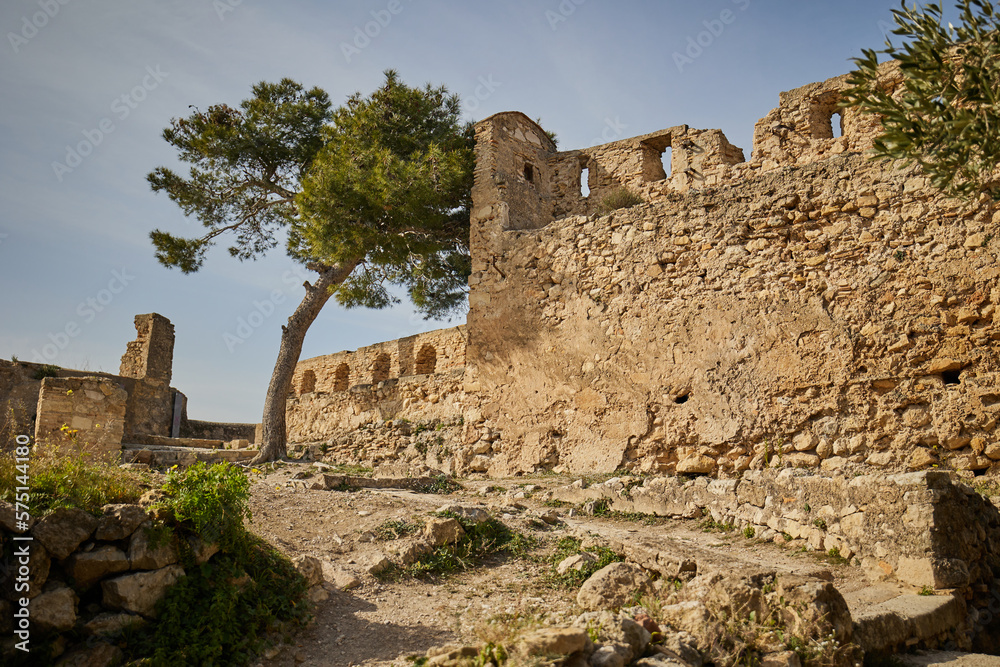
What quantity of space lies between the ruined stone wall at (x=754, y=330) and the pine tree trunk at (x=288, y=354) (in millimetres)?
3548

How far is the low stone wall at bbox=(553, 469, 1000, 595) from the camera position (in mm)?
5098

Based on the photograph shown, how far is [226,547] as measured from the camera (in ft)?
14.5

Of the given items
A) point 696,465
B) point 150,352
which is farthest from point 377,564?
point 150,352

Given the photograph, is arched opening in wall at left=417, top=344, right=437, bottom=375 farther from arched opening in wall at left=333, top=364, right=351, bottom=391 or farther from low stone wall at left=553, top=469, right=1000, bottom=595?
low stone wall at left=553, top=469, right=1000, bottom=595

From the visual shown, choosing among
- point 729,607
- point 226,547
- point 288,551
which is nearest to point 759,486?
point 729,607

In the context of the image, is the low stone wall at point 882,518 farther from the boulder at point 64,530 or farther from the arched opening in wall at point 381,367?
the arched opening in wall at point 381,367

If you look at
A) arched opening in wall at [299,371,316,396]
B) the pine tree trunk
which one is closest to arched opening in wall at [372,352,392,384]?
arched opening in wall at [299,371,316,396]

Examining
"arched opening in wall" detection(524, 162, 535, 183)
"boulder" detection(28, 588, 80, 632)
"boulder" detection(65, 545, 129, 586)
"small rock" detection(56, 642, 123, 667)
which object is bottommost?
"small rock" detection(56, 642, 123, 667)

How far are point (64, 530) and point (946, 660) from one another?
17.7ft

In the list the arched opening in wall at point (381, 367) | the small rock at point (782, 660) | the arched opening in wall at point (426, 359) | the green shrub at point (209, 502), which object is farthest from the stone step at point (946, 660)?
the arched opening in wall at point (381, 367)

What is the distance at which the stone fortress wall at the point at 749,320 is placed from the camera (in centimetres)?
751

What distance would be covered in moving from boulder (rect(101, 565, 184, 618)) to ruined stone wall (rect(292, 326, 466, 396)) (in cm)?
970

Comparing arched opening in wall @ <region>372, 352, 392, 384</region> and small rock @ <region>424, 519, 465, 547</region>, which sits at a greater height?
arched opening in wall @ <region>372, 352, 392, 384</region>

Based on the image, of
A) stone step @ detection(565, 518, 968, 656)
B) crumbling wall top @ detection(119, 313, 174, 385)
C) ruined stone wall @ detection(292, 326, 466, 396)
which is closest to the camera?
stone step @ detection(565, 518, 968, 656)
